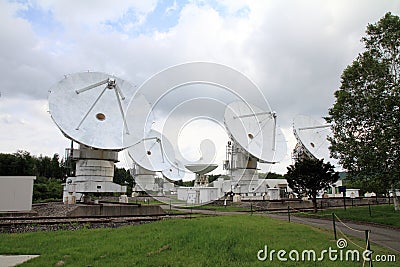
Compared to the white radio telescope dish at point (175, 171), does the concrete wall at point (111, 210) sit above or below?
below

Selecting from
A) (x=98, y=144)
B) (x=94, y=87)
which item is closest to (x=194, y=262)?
(x=98, y=144)

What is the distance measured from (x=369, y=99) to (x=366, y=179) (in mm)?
4960

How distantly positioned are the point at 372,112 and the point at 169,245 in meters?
15.6

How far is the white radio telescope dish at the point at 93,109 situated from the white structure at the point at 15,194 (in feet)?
14.2

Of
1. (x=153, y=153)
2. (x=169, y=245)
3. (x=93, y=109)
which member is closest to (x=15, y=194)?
(x=93, y=109)

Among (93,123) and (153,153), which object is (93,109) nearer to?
(93,123)

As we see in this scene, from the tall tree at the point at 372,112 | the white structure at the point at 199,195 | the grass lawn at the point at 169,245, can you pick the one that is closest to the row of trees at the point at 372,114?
the tall tree at the point at 372,112

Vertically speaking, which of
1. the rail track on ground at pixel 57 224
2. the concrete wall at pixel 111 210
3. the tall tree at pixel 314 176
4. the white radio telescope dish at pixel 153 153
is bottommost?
the rail track on ground at pixel 57 224

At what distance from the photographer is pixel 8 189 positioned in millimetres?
22141

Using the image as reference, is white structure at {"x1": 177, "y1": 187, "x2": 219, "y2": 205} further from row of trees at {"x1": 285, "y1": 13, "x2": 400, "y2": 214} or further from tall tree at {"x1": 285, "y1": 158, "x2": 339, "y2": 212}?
row of trees at {"x1": 285, "y1": 13, "x2": 400, "y2": 214}

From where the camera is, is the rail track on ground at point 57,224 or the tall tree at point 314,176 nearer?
the rail track on ground at point 57,224

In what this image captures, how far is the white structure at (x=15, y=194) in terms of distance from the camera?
22.0m

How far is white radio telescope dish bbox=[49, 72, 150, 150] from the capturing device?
79.6 ft

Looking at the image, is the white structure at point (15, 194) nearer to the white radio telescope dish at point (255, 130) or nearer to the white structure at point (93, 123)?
the white structure at point (93, 123)
